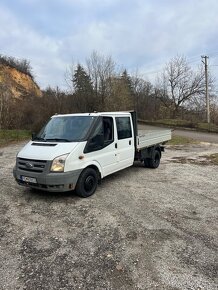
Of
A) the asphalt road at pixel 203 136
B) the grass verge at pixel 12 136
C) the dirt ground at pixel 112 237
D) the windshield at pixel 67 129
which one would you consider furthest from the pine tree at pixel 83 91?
the dirt ground at pixel 112 237

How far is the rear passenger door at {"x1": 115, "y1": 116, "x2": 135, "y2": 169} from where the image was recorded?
7.62m

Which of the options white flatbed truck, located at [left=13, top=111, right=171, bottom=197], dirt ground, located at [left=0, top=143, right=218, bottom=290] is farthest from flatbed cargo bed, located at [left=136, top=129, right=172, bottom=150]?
dirt ground, located at [left=0, top=143, right=218, bottom=290]

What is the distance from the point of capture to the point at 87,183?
21.3 ft

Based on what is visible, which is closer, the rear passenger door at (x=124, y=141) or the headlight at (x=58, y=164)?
the headlight at (x=58, y=164)

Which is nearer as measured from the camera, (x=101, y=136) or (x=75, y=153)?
(x=75, y=153)

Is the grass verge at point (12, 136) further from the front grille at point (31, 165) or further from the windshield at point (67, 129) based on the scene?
the front grille at point (31, 165)

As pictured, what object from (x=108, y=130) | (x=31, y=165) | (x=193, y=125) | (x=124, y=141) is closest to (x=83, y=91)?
(x=193, y=125)

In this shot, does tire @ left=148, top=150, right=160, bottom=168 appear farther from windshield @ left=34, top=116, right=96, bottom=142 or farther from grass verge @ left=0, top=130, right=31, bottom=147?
grass verge @ left=0, top=130, right=31, bottom=147

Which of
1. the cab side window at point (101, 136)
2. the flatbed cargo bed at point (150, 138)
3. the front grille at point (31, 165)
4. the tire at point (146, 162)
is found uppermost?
the cab side window at point (101, 136)

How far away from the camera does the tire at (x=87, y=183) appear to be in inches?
248

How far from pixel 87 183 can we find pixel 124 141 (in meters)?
1.89

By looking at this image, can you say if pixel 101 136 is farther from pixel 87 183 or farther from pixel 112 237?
pixel 112 237

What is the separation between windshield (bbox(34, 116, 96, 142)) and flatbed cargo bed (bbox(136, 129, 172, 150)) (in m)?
2.09

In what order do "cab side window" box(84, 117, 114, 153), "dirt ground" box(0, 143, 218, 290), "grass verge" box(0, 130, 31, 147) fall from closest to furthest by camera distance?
"dirt ground" box(0, 143, 218, 290) < "cab side window" box(84, 117, 114, 153) < "grass verge" box(0, 130, 31, 147)
